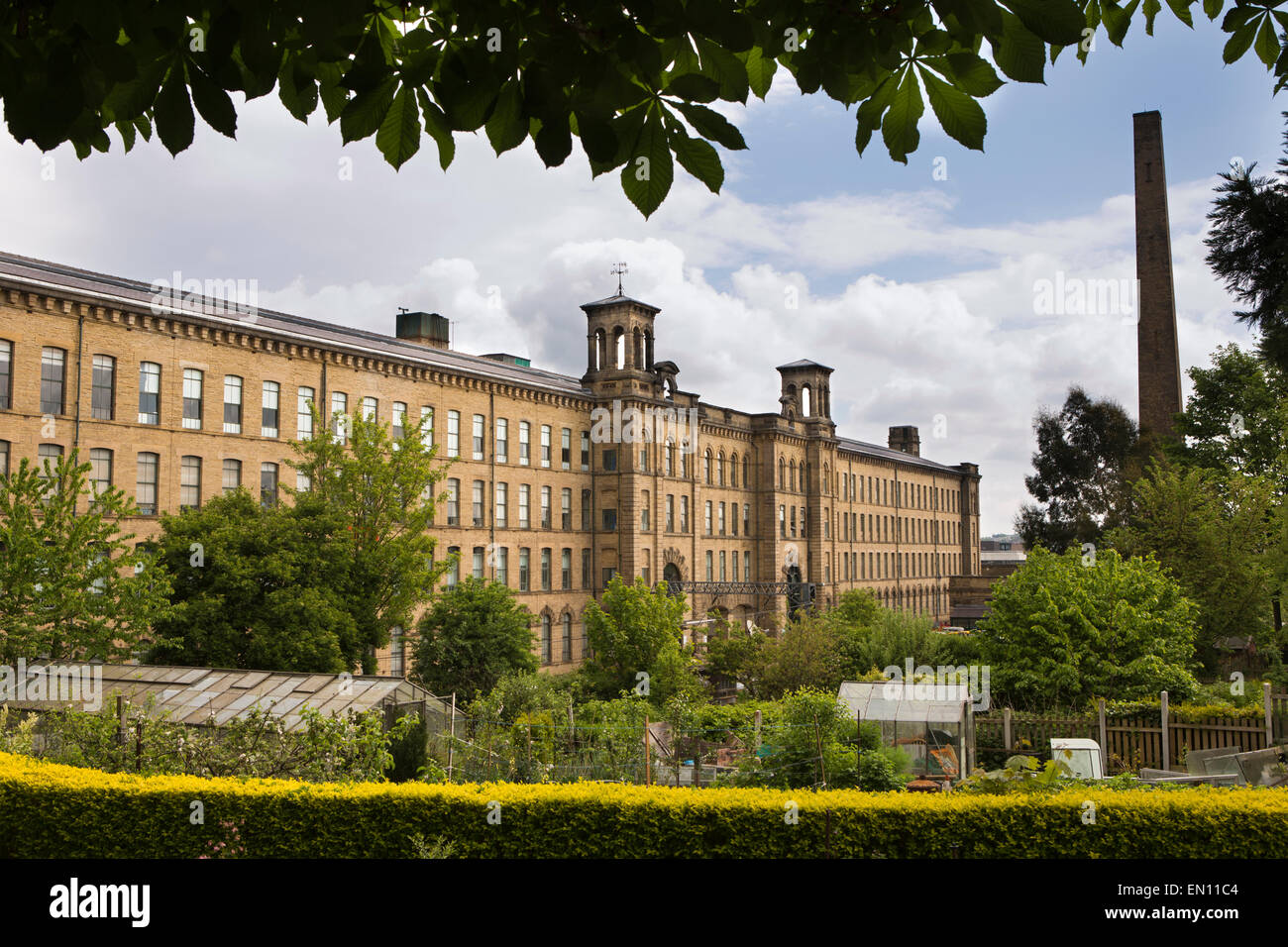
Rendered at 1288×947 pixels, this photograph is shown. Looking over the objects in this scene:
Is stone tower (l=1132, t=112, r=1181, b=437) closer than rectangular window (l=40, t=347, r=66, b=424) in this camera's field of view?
No

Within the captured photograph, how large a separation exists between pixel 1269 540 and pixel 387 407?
1323 inches

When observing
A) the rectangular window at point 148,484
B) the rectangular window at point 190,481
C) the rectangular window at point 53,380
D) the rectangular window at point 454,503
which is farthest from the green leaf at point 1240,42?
the rectangular window at point 454,503

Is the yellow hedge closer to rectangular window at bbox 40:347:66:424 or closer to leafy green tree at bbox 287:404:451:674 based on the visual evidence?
leafy green tree at bbox 287:404:451:674

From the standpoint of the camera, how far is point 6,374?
30.4 metres

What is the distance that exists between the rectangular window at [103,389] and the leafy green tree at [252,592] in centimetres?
562

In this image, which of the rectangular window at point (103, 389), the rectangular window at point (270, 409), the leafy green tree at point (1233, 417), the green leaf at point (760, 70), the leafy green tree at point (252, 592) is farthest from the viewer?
the leafy green tree at point (1233, 417)

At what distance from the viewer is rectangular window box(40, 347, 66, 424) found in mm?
31391

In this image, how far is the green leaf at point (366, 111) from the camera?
3557 mm

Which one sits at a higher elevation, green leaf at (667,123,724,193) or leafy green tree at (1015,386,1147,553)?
leafy green tree at (1015,386,1147,553)

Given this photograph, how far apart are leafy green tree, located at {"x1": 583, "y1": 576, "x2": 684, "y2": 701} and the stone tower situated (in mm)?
32296

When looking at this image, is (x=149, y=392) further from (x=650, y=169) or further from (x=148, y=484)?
(x=650, y=169)

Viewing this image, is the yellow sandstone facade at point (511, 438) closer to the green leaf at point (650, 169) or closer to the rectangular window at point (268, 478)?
the rectangular window at point (268, 478)

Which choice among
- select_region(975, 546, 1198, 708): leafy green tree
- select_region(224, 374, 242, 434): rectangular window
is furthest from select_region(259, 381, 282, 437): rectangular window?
select_region(975, 546, 1198, 708): leafy green tree

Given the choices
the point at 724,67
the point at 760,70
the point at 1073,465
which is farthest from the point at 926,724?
the point at 1073,465
